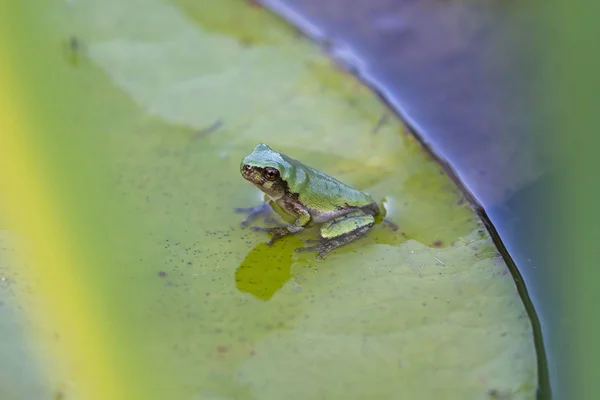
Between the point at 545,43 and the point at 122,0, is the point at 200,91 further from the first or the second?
the point at 545,43

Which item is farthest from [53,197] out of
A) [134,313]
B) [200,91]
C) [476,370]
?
[476,370]

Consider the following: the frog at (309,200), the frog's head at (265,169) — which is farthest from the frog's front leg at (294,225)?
the frog's head at (265,169)

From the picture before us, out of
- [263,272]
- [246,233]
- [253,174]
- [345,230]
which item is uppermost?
[253,174]

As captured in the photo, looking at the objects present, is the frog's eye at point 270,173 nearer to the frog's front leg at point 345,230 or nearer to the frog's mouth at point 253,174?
the frog's mouth at point 253,174

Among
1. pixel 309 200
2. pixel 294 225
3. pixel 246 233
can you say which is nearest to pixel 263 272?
pixel 246 233

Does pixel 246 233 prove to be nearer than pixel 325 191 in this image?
Yes

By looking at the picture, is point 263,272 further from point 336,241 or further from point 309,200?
point 309,200

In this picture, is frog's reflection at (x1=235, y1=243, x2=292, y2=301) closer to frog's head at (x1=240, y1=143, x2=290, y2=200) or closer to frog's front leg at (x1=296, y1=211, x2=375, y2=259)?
frog's front leg at (x1=296, y1=211, x2=375, y2=259)

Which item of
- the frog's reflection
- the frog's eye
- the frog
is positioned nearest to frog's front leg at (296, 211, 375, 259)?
the frog
